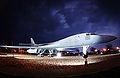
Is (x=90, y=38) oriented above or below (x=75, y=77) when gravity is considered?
above

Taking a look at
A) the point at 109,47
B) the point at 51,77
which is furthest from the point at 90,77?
the point at 109,47

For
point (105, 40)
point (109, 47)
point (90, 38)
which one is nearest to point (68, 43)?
point (90, 38)

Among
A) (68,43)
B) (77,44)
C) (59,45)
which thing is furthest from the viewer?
(59,45)

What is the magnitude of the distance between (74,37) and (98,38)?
478cm

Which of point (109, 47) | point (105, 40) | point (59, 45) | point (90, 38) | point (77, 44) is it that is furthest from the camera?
point (109, 47)

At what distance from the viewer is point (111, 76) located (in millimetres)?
6082

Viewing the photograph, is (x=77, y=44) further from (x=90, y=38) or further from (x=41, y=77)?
(x=41, y=77)

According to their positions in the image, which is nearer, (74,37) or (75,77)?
(75,77)

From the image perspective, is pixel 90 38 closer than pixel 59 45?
Yes

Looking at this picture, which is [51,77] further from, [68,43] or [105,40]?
[68,43]

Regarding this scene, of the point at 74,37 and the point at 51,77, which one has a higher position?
the point at 74,37

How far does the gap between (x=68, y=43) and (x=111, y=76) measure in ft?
42.5

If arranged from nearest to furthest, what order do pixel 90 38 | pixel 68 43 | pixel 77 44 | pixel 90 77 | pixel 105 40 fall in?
pixel 90 77
pixel 105 40
pixel 90 38
pixel 77 44
pixel 68 43

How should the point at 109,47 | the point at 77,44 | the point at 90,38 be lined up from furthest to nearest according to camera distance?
1. the point at 109,47
2. the point at 77,44
3. the point at 90,38
